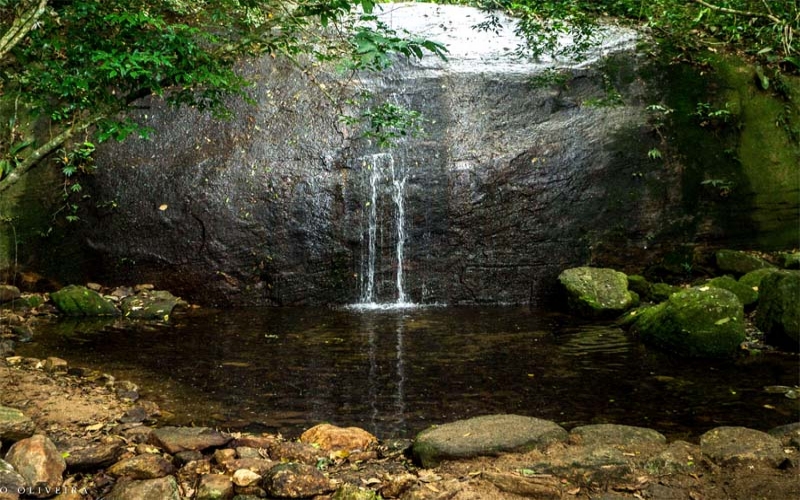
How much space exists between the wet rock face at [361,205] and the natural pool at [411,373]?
5.50 ft

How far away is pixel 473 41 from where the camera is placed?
12.4 m

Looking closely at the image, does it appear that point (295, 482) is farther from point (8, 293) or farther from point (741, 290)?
point (8, 293)

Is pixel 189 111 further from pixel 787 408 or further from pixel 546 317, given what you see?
pixel 787 408

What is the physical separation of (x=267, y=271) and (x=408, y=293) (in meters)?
2.20

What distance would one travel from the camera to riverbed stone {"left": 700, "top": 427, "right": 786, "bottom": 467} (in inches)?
149

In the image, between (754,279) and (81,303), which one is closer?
(754,279)

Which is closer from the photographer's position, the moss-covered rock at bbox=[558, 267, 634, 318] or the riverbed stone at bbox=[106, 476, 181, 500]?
the riverbed stone at bbox=[106, 476, 181, 500]

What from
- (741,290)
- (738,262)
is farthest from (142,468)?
(738,262)

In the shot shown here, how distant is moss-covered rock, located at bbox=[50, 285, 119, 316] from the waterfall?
3623 mm

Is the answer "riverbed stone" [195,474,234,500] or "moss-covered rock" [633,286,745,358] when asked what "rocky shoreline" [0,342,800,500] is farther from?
"moss-covered rock" [633,286,745,358]

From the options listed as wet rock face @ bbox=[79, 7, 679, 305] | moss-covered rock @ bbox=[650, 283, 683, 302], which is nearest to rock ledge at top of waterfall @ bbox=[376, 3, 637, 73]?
wet rock face @ bbox=[79, 7, 679, 305]

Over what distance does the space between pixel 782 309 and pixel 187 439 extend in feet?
19.7

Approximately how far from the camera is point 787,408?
5172mm

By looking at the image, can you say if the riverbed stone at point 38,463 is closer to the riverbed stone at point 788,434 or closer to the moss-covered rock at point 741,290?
the riverbed stone at point 788,434
